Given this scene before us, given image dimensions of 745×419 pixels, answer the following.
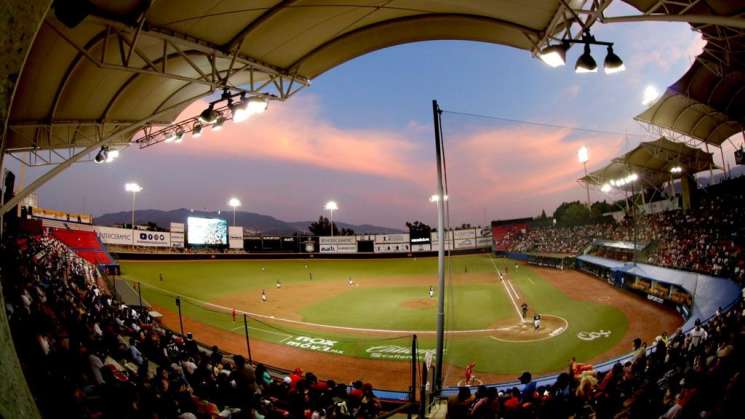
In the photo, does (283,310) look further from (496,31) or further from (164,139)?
(496,31)

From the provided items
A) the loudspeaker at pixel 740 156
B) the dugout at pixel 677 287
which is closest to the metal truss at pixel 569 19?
the dugout at pixel 677 287

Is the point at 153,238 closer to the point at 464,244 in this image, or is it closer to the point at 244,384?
the point at 464,244

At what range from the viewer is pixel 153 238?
4706 cm

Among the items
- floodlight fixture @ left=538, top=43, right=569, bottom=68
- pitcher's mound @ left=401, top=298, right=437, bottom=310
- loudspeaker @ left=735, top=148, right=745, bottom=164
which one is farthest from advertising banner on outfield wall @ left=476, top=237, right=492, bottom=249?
floodlight fixture @ left=538, top=43, right=569, bottom=68

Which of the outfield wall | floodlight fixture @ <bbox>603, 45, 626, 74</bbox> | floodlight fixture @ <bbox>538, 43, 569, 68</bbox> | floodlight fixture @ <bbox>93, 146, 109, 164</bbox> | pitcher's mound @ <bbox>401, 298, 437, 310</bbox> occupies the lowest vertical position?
pitcher's mound @ <bbox>401, 298, 437, 310</bbox>

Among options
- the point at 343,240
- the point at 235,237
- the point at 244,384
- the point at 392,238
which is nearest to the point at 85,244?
the point at 235,237

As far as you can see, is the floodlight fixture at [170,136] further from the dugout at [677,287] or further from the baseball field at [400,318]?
the dugout at [677,287]

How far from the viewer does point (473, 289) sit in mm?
32406

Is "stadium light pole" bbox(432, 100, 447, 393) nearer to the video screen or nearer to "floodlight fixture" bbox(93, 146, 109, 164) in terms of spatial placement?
"floodlight fixture" bbox(93, 146, 109, 164)

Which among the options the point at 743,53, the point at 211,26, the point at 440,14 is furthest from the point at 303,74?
the point at 743,53

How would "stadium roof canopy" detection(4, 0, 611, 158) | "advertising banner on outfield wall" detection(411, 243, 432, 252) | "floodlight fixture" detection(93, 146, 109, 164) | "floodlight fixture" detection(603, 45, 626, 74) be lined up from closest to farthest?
"floodlight fixture" detection(603, 45, 626, 74) → "stadium roof canopy" detection(4, 0, 611, 158) → "floodlight fixture" detection(93, 146, 109, 164) → "advertising banner on outfield wall" detection(411, 243, 432, 252)

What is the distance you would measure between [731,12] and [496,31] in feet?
27.8

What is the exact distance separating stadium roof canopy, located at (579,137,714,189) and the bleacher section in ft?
162

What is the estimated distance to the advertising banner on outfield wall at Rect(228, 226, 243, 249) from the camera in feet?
183
